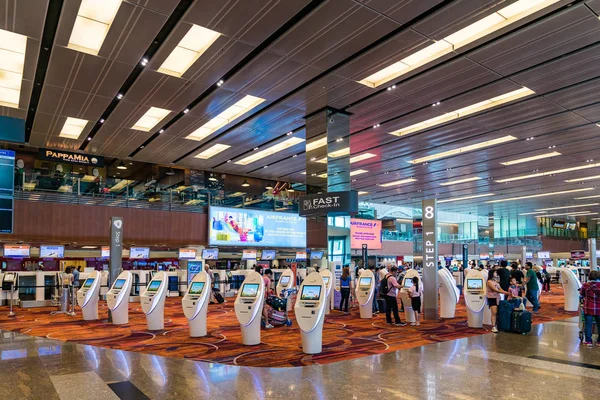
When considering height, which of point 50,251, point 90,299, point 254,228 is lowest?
point 90,299

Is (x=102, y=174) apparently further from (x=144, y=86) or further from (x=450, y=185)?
(x=450, y=185)

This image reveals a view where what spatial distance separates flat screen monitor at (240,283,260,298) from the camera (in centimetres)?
763

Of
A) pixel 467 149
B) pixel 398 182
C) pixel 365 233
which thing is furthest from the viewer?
pixel 365 233

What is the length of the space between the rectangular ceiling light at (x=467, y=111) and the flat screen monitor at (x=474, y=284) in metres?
4.01

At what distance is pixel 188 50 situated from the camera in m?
8.14

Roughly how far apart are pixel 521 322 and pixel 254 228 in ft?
42.9

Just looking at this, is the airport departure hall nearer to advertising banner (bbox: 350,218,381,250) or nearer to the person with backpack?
the person with backpack

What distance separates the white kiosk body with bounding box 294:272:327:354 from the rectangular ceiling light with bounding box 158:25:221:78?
4.27m

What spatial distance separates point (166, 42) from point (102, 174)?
12.1m

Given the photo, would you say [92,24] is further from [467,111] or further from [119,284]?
[467,111]

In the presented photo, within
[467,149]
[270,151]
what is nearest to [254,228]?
[270,151]

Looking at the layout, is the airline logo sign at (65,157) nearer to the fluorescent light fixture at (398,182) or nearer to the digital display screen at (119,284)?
the digital display screen at (119,284)

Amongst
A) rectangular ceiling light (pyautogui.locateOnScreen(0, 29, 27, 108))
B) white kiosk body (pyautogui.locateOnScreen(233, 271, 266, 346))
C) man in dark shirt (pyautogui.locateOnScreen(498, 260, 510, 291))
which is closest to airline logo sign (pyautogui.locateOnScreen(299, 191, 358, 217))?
man in dark shirt (pyautogui.locateOnScreen(498, 260, 510, 291))

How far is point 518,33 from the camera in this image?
290 inches
